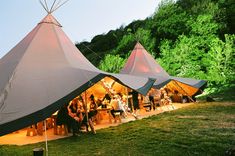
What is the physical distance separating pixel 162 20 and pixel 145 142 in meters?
23.3

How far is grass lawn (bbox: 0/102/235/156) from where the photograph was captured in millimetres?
6074

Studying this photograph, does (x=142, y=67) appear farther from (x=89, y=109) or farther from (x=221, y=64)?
(x=89, y=109)

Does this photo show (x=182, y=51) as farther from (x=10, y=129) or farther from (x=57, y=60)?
(x=10, y=129)

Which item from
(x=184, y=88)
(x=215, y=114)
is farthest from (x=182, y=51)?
(x=215, y=114)

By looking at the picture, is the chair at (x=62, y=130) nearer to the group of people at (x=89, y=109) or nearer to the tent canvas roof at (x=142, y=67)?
the group of people at (x=89, y=109)

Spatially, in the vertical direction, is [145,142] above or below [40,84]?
below

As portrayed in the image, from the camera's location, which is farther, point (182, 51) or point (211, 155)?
point (182, 51)

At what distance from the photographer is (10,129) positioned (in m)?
6.30

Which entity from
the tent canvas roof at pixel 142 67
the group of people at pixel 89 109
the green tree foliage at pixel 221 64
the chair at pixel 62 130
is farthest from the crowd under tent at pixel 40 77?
the green tree foliage at pixel 221 64

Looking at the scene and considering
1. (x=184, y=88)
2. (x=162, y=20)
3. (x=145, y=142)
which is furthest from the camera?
(x=162, y=20)

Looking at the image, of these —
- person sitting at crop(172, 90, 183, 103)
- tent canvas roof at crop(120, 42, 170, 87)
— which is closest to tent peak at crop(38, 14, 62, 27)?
tent canvas roof at crop(120, 42, 170, 87)

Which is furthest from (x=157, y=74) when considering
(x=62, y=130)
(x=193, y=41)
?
(x=62, y=130)

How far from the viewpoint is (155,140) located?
7047 mm

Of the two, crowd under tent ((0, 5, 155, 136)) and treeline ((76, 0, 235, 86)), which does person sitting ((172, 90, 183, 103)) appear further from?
crowd under tent ((0, 5, 155, 136))
